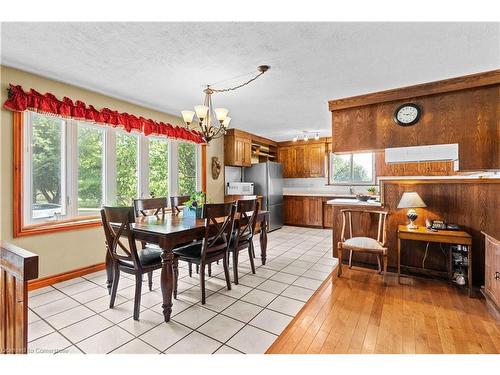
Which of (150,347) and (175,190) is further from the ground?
(175,190)

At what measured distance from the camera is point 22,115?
8.33ft

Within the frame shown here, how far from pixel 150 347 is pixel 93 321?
26.3 inches

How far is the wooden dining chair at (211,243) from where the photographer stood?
2.29m

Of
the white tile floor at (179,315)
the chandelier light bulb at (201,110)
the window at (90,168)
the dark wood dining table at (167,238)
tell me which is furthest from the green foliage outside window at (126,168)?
the chandelier light bulb at (201,110)

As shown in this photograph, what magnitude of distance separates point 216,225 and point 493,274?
2.45 m

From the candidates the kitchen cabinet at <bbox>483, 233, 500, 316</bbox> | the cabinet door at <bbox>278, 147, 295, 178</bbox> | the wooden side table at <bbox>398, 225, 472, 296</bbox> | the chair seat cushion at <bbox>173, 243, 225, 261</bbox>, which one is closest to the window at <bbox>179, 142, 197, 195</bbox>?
the chair seat cushion at <bbox>173, 243, 225, 261</bbox>

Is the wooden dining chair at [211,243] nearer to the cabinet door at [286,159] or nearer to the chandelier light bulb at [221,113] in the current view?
the chandelier light bulb at [221,113]

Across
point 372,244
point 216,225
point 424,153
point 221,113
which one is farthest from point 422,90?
point 216,225

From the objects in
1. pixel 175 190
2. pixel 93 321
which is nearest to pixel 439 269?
pixel 93 321

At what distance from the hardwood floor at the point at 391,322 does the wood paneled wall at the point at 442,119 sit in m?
1.47
